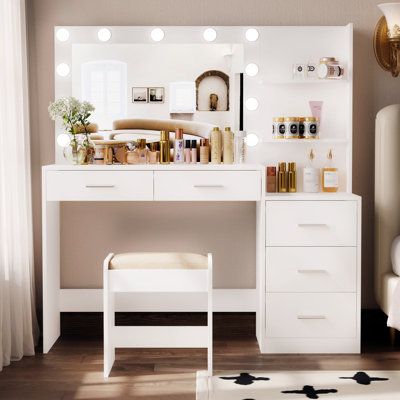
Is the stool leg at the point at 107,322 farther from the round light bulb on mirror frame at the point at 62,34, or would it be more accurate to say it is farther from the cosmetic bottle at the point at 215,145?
the round light bulb on mirror frame at the point at 62,34

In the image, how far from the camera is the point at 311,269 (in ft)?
11.6

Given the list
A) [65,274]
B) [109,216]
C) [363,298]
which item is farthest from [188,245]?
[363,298]

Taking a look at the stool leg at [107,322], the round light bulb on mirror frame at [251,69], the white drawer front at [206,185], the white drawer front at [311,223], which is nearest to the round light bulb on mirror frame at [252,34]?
the round light bulb on mirror frame at [251,69]

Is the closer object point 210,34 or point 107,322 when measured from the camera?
point 107,322

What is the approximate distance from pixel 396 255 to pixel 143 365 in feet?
4.56

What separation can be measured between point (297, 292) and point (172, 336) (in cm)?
69

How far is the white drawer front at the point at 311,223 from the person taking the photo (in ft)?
11.6

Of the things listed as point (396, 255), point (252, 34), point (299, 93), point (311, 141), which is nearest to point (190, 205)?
point (311, 141)

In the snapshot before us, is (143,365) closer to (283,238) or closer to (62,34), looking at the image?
(283,238)

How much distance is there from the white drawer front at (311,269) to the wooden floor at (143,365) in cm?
34

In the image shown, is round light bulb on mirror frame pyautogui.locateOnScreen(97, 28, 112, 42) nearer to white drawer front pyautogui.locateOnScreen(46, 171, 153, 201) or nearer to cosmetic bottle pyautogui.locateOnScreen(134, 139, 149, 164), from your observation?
cosmetic bottle pyautogui.locateOnScreen(134, 139, 149, 164)

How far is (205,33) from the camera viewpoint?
395 centimetres

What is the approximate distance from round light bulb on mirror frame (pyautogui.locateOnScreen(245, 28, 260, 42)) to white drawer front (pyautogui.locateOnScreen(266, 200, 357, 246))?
1003 millimetres

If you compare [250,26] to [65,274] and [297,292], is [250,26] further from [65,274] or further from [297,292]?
[65,274]
